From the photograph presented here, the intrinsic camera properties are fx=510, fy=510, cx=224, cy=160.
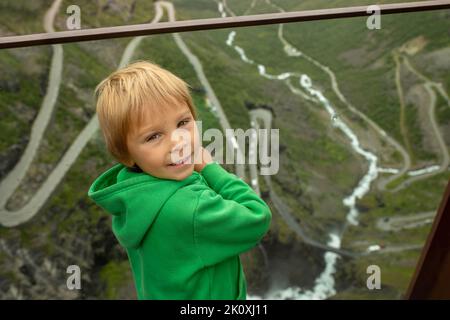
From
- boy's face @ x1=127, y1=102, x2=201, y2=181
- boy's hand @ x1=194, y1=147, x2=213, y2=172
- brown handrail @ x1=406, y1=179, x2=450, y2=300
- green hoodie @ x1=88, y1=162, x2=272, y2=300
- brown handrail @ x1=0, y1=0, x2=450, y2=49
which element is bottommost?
brown handrail @ x1=406, y1=179, x2=450, y2=300

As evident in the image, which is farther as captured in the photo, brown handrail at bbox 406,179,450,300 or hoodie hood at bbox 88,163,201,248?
brown handrail at bbox 406,179,450,300

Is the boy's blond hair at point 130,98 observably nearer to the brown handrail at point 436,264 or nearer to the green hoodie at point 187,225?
the green hoodie at point 187,225

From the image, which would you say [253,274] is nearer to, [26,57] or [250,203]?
→ [26,57]

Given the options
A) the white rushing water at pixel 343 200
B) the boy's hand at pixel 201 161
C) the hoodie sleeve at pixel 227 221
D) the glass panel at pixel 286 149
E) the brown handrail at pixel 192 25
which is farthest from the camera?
the white rushing water at pixel 343 200

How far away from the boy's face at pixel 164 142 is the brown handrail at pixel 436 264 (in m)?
0.87

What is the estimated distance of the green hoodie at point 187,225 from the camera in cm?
82

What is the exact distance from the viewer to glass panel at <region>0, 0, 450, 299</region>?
1878mm

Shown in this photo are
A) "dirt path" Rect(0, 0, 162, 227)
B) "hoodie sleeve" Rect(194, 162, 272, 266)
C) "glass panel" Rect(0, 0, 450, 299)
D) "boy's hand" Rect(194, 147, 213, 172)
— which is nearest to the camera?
"hoodie sleeve" Rect(194, 162, 272, 266)

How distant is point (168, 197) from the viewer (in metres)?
0.84

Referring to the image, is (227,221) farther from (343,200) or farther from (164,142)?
(343,200)

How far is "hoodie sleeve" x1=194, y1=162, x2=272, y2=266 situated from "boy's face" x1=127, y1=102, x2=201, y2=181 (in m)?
0.07

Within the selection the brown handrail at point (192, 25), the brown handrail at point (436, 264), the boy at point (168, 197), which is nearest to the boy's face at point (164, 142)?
the boy at point (168, 197)

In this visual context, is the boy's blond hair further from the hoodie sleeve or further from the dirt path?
the dirt path

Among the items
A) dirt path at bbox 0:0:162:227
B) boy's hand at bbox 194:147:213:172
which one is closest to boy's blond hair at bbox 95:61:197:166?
boy's hand at bbox 194:147:213:172
